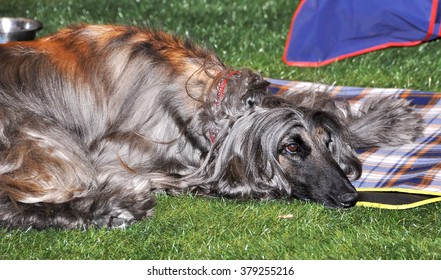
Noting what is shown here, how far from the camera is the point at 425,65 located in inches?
282

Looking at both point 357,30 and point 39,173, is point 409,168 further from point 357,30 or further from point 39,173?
point 357,30

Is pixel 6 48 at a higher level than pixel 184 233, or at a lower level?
higher

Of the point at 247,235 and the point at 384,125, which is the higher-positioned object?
the point at 384,125

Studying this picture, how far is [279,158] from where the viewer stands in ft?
15.4

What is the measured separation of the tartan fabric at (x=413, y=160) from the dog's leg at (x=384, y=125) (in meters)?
0.05

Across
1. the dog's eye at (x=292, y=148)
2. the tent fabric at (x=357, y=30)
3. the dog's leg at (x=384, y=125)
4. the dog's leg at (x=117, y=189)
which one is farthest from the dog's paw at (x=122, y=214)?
the tent fabric at (x=357, y=30)

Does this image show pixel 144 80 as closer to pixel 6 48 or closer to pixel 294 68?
pixel 6 48

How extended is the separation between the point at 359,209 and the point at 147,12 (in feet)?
15.0

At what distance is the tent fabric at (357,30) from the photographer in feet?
23.8

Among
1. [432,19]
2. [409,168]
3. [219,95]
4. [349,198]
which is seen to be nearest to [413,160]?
[409,168]

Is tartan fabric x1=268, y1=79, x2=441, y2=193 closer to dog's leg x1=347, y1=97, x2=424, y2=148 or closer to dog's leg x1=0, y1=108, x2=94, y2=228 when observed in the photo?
dog's leg x1=347, y1=97, x2=424, y2=148

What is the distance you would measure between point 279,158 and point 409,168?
3.21 ft

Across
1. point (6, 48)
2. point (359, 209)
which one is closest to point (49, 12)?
point (6, 48)
